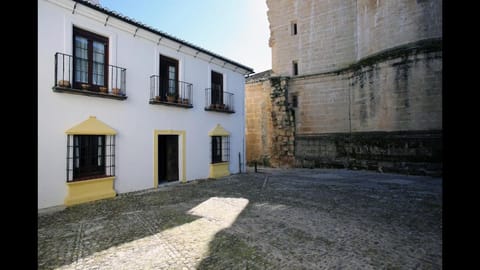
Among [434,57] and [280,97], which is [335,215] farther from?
[280,97]

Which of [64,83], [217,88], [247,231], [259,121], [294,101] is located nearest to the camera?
[247,231]

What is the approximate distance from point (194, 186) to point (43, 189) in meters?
4.01

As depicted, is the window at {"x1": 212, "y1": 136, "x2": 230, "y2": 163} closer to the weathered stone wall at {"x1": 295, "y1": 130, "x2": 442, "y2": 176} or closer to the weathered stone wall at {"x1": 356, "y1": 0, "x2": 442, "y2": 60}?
the weathered stone wall at {"x1": 295, "y1": 130, "x2": 442, "y2": 176}

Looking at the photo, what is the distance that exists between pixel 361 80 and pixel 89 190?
1174 cm

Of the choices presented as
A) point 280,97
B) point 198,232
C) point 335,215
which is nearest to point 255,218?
point 198,232

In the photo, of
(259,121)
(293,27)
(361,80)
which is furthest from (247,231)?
(293,27)

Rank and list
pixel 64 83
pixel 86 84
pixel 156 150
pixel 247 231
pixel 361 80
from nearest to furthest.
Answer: pixel 247 231
pixel 64 83
pixel 86 84
pixel 156 150
pixel 361 80

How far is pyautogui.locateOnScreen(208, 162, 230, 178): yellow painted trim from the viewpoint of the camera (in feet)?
33.5

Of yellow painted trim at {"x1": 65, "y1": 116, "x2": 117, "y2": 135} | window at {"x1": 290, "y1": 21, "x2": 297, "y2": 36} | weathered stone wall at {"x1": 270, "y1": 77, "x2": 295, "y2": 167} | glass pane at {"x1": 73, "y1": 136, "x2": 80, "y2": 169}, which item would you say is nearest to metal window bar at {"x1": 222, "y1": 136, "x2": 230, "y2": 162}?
weathered stone wall at {"x1": 270, "y1": 77, "x2": 295, "y2": 167}

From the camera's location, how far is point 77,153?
6.31 m

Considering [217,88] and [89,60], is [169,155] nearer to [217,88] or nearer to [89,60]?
[217,88]

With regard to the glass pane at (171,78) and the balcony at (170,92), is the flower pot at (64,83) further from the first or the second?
the glass pane at (171,78)

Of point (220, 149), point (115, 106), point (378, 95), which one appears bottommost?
point (220, 149)

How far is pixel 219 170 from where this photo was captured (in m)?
10.6
